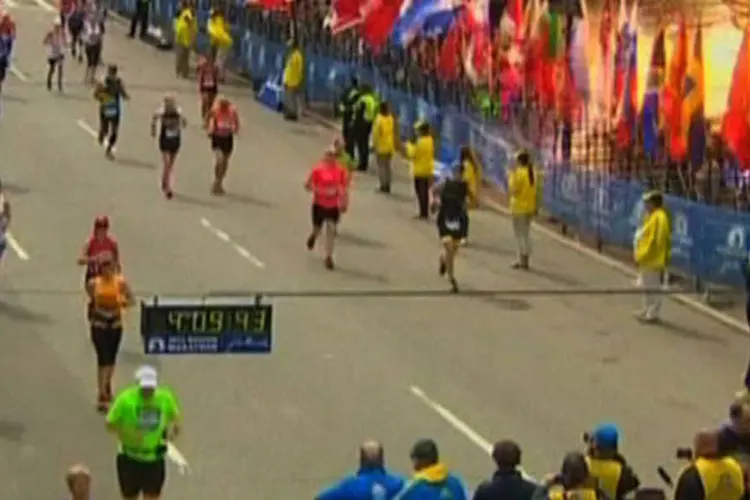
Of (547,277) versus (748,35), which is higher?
(748,35)

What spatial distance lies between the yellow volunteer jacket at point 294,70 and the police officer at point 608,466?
88.1 feet

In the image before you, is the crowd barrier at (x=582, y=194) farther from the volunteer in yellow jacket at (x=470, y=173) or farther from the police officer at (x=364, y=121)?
the volunteer in yellow jacket at (x=470, y=173)

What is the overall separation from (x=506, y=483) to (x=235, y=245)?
16413mm

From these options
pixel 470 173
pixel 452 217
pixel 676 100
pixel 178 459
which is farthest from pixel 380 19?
pixel 178 459

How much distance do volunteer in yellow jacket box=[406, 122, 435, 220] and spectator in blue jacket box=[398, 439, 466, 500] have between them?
18.5 metres

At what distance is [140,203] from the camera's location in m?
32.8

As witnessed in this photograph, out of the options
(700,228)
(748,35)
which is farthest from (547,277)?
(748,35)

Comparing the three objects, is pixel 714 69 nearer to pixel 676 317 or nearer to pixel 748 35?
pixel 748 35

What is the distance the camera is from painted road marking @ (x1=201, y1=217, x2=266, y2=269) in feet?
95.0

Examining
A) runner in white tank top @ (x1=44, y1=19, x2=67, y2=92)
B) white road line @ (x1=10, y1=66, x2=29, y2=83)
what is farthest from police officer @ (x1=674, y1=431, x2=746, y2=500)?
white road line @ (x1=10, y1=66, x2=29, y2=83)

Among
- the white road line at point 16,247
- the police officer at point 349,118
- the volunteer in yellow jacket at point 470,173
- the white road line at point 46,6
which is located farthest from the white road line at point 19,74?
the volunteer in yellow jacket at point 470,173

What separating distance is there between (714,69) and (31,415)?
28975 millimetres

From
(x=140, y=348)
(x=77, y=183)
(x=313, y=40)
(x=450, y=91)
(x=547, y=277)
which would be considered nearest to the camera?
(x=140, y=348)

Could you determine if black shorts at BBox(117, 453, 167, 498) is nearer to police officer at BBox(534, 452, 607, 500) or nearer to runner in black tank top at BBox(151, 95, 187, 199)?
police officer at BBox(534, 452, 607, 500)
